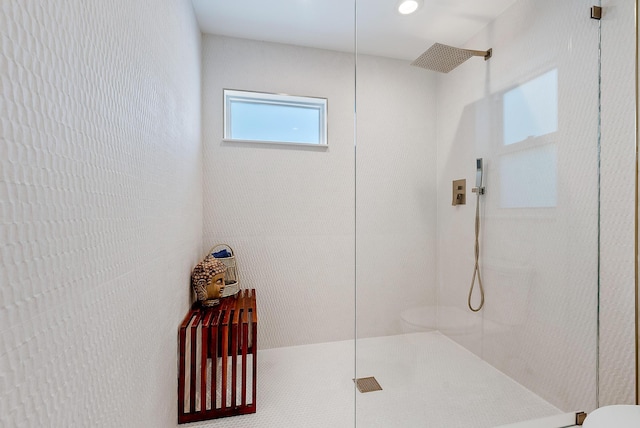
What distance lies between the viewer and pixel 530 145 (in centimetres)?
143

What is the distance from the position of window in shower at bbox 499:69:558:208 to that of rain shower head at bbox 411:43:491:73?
271mm

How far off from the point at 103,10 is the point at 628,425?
1979 millimetres

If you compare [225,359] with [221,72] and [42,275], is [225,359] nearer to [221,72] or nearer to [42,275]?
[42,275]

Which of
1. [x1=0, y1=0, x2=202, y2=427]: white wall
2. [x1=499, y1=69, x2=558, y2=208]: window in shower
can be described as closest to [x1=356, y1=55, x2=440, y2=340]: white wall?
[x1=499, y1=69, x2=558, y2=208]: window in shower

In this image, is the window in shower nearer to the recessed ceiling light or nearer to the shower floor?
the recessed ceiling light

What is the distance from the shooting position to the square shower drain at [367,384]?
54.6 inches

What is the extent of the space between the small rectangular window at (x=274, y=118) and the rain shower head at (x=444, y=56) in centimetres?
97

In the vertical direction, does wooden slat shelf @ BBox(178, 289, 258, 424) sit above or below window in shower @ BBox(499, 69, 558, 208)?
below

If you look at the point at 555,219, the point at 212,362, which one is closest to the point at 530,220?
the point at 555,219

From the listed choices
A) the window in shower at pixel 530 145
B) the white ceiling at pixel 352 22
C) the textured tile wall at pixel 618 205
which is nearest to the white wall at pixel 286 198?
the white ceiling at pixel 352 22

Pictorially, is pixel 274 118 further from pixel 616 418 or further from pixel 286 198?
pixel 616 418

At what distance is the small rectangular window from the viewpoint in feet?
7.22

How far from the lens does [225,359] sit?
4.72ft

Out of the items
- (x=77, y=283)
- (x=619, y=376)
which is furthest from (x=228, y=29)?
(x=619, y=376)
